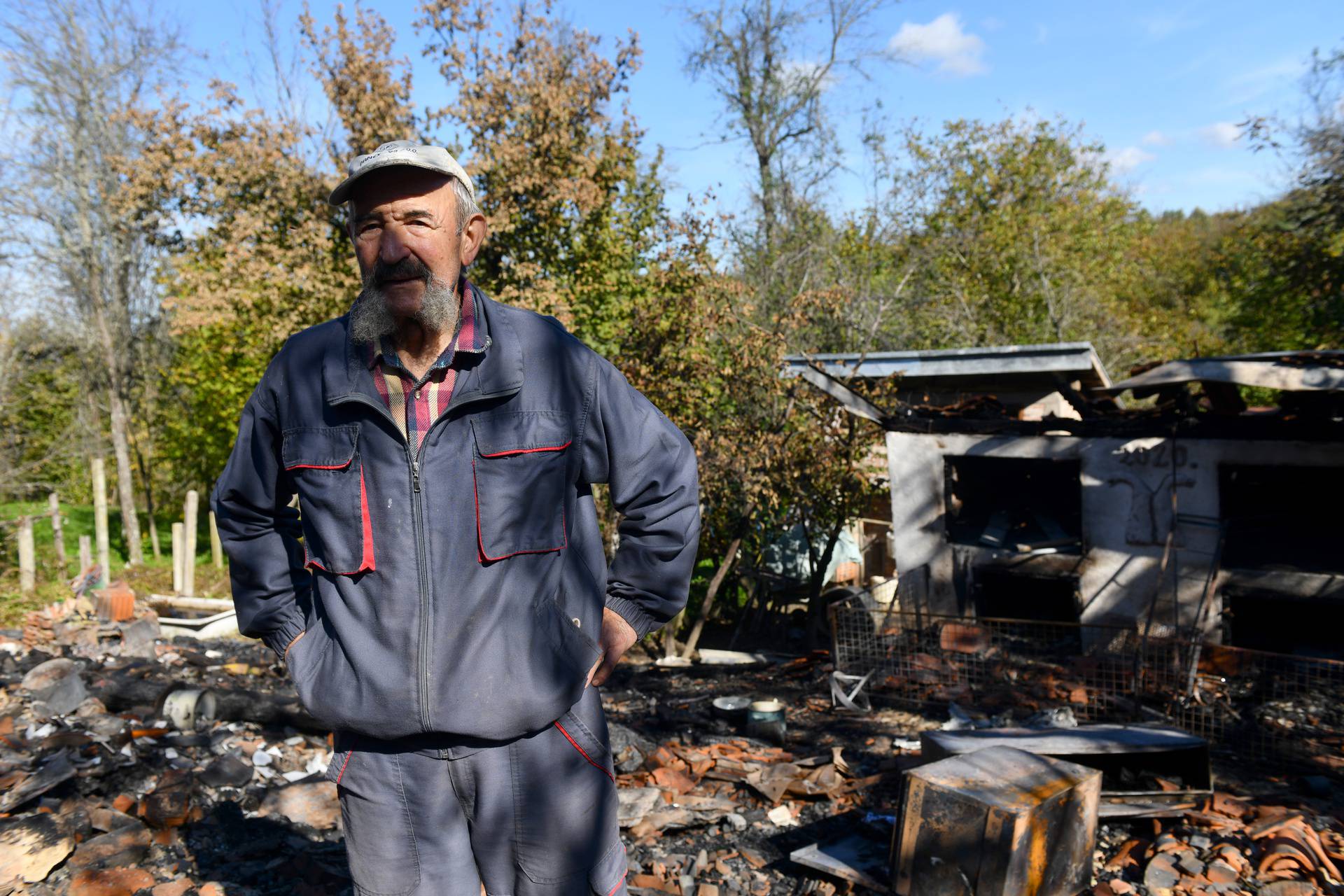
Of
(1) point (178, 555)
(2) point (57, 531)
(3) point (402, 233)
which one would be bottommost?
(1) point (178, 555)

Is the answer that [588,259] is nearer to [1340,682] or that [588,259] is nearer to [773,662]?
[773,662]

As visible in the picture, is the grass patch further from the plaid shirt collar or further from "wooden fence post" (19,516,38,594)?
the plaid shirt collar

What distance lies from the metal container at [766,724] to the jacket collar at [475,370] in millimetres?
5475

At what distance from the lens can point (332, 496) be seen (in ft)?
6.33

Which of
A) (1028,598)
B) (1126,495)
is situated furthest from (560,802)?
(1028,598)

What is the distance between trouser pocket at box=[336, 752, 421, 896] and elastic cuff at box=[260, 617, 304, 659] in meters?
0.32

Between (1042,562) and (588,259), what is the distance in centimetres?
1049

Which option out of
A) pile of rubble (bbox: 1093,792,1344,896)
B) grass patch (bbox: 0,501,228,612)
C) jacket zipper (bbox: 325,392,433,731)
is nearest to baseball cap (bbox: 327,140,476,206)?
jacket zipper (bbox: 325,392,433,731)

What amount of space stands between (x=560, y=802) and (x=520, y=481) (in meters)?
0.69

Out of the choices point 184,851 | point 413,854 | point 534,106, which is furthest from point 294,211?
point 413,854

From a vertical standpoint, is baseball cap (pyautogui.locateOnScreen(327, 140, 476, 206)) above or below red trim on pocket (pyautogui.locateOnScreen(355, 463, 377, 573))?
above

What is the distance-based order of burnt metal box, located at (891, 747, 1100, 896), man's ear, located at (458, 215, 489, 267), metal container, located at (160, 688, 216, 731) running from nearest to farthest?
man's ear, located at (458, 215, 489, 267) → burnt metal box, located at (891, 747, 1100, 896) → metal container, located at (160, 688, 216, 731)

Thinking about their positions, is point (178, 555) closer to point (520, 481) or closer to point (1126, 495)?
point (1126, 495)

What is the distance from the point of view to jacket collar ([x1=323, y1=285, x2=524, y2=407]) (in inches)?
75.6
